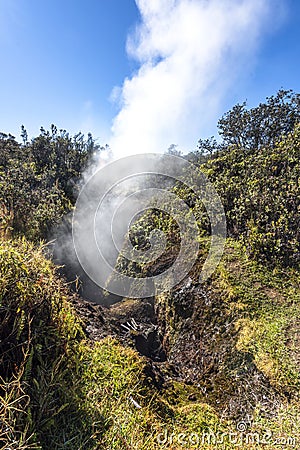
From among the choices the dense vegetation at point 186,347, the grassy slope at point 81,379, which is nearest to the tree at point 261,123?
the dense vegetation at point 186,347

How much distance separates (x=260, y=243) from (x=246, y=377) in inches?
68.9

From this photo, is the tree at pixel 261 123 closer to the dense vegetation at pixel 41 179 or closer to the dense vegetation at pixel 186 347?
the dense vegetation at pixel 186 347

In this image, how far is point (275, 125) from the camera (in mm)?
6727

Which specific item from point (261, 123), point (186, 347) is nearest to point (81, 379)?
point (186, 347)

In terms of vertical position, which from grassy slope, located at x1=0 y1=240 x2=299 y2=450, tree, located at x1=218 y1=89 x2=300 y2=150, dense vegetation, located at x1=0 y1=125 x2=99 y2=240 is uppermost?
Answer: tree, located at x1=218 y1=89 x2=300 y2=150

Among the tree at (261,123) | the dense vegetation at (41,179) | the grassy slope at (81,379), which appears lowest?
the grassy slope at (81,379)

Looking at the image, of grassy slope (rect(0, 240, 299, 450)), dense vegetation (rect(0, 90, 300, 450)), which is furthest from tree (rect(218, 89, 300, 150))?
grassy slope (rect(0, 240, 299, 450))

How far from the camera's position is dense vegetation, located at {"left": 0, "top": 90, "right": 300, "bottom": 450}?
180 centimetres

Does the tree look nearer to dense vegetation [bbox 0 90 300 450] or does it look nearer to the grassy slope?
dense vegetation [bbox 0 90 300 450]

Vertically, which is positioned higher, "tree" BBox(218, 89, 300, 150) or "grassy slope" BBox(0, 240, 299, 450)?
"tree" BBox(218, 89, 300, 150)

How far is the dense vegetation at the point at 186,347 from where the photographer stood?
180 centimetres

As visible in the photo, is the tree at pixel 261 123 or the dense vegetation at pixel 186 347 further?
the tree at pixel 261 123

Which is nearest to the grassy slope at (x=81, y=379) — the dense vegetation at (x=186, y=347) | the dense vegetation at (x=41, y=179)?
the dense vegetation at (x=186, y=347)

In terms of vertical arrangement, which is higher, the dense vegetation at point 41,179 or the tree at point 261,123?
the tree at point 261,123
